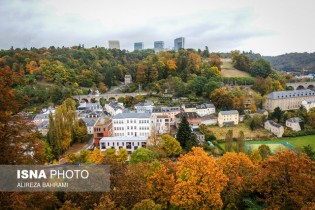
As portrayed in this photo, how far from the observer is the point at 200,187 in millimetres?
12648

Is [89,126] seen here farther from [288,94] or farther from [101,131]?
[288,94]

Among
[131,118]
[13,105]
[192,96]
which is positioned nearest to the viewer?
[13,105]

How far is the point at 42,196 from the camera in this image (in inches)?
367

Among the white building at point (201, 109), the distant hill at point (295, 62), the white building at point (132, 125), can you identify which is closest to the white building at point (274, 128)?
the white building at point (201, 109)

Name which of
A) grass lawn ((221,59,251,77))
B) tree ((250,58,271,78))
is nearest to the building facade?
tree ((250,58,271,78))

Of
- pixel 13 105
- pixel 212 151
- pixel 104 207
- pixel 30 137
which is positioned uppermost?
pixel 13 105

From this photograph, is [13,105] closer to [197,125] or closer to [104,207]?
[104,207]

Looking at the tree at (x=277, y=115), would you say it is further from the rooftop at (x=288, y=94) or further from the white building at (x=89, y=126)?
the white building at (x=89, y=126)

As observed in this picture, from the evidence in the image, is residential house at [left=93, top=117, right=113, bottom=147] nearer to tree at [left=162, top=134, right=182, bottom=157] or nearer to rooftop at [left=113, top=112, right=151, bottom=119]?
rooftop at [left=113, top=112, right=151, bottom=119]

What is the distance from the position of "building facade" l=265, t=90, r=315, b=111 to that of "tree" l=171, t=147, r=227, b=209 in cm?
4545

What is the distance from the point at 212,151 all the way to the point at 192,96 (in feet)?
70.1

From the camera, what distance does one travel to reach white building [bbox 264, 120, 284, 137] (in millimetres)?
42000

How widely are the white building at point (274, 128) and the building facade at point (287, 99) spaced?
11.1 meters

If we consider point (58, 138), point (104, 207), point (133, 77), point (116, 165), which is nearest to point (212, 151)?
point (58, 138)
